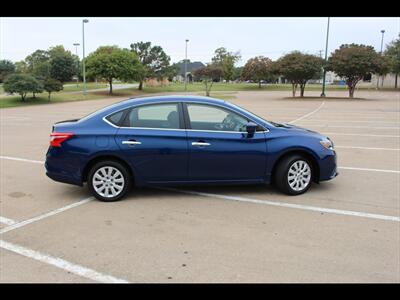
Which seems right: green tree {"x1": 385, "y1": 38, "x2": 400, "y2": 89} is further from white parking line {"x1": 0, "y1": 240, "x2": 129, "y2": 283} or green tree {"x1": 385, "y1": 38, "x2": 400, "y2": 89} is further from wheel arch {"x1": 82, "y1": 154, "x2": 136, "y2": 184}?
white parking line {"x1": 0, "y1": 240, "x2": 129, "y2": 283}

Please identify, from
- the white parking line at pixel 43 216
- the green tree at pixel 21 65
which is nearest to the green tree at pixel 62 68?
the green tree at pixel 21 65

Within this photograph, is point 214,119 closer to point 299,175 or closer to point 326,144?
point 299,175

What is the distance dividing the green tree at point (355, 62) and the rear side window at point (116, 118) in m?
31.6

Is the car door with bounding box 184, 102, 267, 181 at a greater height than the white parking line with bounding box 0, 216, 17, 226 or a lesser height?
greater

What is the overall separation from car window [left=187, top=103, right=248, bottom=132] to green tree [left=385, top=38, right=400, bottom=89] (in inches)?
1852

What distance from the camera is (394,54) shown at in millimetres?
52969

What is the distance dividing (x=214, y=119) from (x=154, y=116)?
0.89m

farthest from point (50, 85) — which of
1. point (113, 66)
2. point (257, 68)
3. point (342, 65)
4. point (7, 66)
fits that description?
point (7, 66)

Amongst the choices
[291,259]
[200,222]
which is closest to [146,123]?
[200,222]

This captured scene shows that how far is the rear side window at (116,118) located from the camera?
17.5 ft

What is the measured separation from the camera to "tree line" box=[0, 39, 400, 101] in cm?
3212

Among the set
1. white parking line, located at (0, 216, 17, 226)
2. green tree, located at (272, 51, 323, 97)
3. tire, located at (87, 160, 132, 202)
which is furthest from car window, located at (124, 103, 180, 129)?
green tree, located at (272, 51, 323, 97)

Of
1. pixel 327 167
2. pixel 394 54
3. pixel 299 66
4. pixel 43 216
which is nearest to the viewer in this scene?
pixel 43 216

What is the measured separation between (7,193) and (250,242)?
3998 mm
